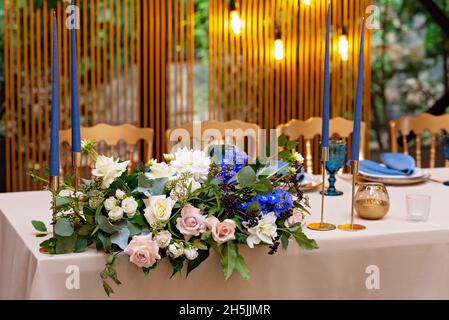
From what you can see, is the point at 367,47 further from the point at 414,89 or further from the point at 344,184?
the point at 414,89

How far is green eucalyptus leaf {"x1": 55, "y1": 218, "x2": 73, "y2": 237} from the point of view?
1.64m

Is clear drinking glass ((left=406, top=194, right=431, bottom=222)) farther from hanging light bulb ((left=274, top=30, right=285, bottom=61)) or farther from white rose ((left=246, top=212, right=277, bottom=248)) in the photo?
hanging light bulb ((left=274, top=30, right=285, bottom=61))

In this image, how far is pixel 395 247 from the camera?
192 cm

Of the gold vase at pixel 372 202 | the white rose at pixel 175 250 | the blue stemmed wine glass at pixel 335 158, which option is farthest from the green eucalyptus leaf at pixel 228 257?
the blue stemmed wine glass at pixel 335 158

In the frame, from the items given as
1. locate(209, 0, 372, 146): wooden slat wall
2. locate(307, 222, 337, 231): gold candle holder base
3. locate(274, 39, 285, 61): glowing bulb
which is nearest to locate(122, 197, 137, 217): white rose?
locate(307, 222, 337, 231): gold candle holder base

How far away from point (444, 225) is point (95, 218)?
0.94m

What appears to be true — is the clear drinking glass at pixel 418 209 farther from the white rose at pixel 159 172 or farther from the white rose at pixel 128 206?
the white rose at pixel 128 206

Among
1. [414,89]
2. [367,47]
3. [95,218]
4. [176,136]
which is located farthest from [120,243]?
[414,89]

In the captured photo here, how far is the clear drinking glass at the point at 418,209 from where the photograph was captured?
2.04 metres

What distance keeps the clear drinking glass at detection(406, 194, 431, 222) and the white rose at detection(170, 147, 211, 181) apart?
0.62m

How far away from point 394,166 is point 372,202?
74 cm

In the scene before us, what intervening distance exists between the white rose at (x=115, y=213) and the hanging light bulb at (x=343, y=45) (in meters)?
3.36

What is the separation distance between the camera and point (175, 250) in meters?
1.63
